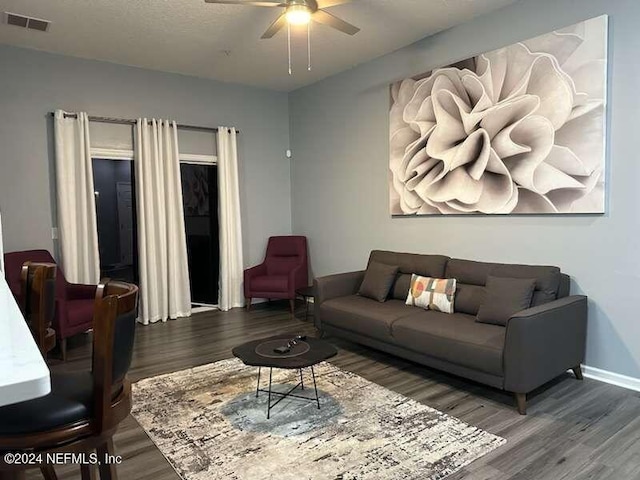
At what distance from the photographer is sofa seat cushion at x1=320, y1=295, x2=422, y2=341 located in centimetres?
371

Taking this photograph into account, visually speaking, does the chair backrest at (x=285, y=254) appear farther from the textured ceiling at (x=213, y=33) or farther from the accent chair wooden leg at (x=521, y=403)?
the accent chair wooden leg at (x=521, y=403)

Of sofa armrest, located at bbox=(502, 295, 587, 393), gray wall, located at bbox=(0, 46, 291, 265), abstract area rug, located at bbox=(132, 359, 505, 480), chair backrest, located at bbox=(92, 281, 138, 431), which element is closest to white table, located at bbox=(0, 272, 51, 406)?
chair backrest, located at bbox=(92, 281, 138, 431)

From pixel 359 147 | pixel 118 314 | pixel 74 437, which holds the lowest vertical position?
pixel 74 437

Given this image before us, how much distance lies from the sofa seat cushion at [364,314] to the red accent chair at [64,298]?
2.17 metres

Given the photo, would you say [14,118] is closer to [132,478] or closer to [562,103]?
[132,478]

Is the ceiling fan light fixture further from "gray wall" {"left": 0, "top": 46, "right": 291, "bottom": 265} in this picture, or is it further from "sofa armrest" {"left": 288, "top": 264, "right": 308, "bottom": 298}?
"sofa armrest" {"left": 288, "top": 264, "right": 308, "bottom": 298}

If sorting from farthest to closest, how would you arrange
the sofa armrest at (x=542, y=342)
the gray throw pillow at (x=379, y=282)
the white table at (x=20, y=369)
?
the gray throw pillow at (x=379, y=282) → the sofa armrest at (x=542, y=342) → the white table at (x=20, y=369)

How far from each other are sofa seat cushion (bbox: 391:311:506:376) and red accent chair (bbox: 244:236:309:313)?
229cm

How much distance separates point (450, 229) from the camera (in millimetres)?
4387

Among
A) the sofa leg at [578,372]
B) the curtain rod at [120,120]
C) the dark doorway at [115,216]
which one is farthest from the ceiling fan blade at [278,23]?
the sofa leg at [578,372]

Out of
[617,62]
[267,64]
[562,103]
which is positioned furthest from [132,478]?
[267,64]

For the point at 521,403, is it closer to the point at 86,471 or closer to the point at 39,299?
the point at 86,471

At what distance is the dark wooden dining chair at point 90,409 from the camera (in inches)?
49.6

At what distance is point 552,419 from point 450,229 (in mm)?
2064
